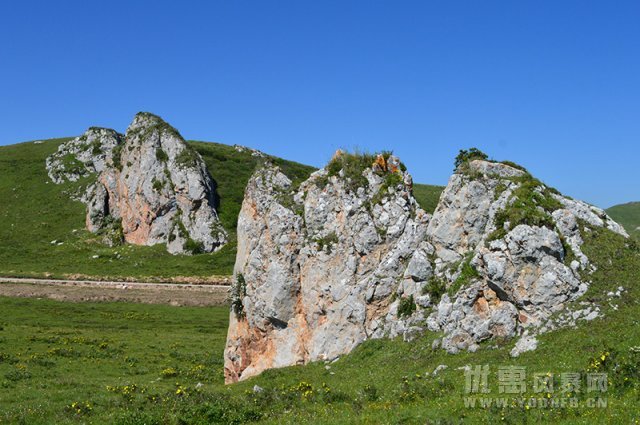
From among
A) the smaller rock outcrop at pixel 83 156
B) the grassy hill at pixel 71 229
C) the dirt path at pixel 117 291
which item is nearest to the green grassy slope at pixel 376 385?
the dirt path at pixel 117 291

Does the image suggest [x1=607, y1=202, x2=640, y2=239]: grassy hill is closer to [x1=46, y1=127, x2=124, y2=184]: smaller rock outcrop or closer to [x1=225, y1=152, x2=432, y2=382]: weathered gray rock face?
[x1=225, y1=152, x2=432, y2=382]: weathered gray rock face

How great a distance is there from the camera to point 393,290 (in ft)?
106

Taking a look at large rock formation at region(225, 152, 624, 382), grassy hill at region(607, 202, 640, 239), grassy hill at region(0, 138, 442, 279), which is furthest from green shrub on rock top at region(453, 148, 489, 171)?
grassy hill at region(607, 202, 640, 239)

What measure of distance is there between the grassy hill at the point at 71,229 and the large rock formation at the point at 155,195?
13.2 ft

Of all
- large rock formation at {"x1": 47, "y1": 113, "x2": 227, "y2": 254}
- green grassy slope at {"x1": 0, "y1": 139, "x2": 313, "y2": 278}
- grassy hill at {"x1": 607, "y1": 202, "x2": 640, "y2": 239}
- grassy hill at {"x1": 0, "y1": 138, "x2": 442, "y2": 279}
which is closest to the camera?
grassy hill at {"x1": 0, "y1": 138, "x2": 442, "y2": 279}

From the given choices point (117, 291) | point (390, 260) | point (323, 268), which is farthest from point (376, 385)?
point (117, 291)

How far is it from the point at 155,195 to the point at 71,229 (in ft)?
86.8

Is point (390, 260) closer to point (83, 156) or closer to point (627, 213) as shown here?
point (627, 213)

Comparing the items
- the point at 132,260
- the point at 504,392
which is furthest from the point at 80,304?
the point at 504,392

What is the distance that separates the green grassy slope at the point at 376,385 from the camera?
18.0 metres

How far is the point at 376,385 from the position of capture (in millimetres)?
24703

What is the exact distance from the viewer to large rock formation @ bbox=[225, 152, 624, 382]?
25.8 meters

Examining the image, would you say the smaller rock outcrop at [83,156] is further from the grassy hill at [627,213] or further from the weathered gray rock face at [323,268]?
the grassy hill at [627,213]

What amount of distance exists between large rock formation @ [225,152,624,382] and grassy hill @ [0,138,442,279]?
146 feet
